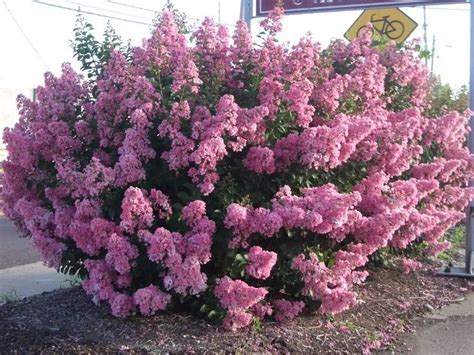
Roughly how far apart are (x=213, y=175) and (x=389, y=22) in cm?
752

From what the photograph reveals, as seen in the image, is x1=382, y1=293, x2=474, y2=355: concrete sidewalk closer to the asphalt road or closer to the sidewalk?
the sidewalk

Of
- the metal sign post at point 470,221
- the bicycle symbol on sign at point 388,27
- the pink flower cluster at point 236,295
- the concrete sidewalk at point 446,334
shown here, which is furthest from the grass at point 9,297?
the bicycle symbol on sign at point 388,27

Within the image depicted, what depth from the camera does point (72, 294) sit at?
20.1 feet

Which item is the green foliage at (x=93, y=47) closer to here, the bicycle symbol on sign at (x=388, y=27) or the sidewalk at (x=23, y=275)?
the sidewalk at (x=23, y=275)

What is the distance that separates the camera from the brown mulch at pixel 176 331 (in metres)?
4.64

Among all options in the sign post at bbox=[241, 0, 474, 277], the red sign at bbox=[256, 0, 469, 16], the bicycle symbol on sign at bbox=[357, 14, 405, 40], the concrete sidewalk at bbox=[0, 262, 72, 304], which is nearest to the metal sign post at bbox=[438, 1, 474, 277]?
the sign post at bbox=[241, 0, 474, 277]

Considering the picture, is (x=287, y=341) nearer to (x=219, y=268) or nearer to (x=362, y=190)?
(x=219, y=268)

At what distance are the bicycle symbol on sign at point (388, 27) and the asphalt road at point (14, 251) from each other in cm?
642

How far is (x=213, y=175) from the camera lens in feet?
15.4

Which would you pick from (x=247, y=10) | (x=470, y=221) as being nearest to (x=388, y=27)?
(x=247, y=10)

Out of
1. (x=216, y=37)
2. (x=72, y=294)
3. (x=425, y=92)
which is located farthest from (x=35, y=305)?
(x=425, y=92)

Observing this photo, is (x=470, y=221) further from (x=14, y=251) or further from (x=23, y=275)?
(x=14, y=251)

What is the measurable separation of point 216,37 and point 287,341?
8.13ft

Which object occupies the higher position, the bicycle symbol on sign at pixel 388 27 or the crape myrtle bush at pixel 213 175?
the bicycle symbol on sign at pixel 388 27
